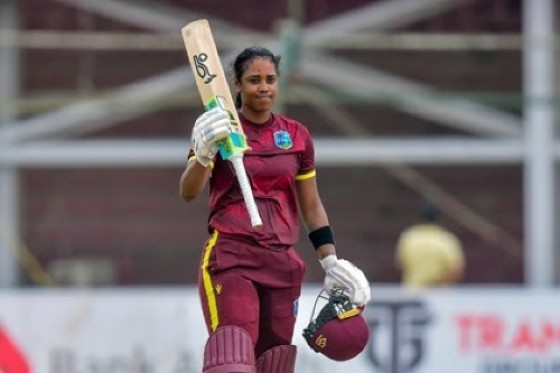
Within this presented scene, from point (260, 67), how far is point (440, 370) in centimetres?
455

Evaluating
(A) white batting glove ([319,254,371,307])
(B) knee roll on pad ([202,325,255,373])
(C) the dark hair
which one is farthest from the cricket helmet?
(C) the dark hair

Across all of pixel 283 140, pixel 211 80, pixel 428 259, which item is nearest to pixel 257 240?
pixel 283 140

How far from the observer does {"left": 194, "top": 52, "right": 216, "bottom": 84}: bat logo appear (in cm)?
694

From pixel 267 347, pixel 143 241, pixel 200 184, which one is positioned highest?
pixel 143 241

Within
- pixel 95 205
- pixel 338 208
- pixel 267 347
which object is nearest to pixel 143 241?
pixel 95 205

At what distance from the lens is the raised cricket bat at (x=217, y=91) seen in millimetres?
6715

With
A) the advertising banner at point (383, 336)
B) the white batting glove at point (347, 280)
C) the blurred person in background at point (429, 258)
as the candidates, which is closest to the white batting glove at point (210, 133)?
the white batting glove at point (347, 280)

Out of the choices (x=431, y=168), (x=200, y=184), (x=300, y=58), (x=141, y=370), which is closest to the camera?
(x=200, y=184)

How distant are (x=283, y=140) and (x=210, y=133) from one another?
48 cm

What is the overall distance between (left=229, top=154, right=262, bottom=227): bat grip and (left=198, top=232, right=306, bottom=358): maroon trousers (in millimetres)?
251

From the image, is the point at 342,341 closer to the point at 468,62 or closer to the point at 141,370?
the point at 141,370

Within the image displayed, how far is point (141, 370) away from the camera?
434 inches

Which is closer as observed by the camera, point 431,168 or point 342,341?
point 342,341

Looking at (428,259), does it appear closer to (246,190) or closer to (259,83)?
(259,83)
